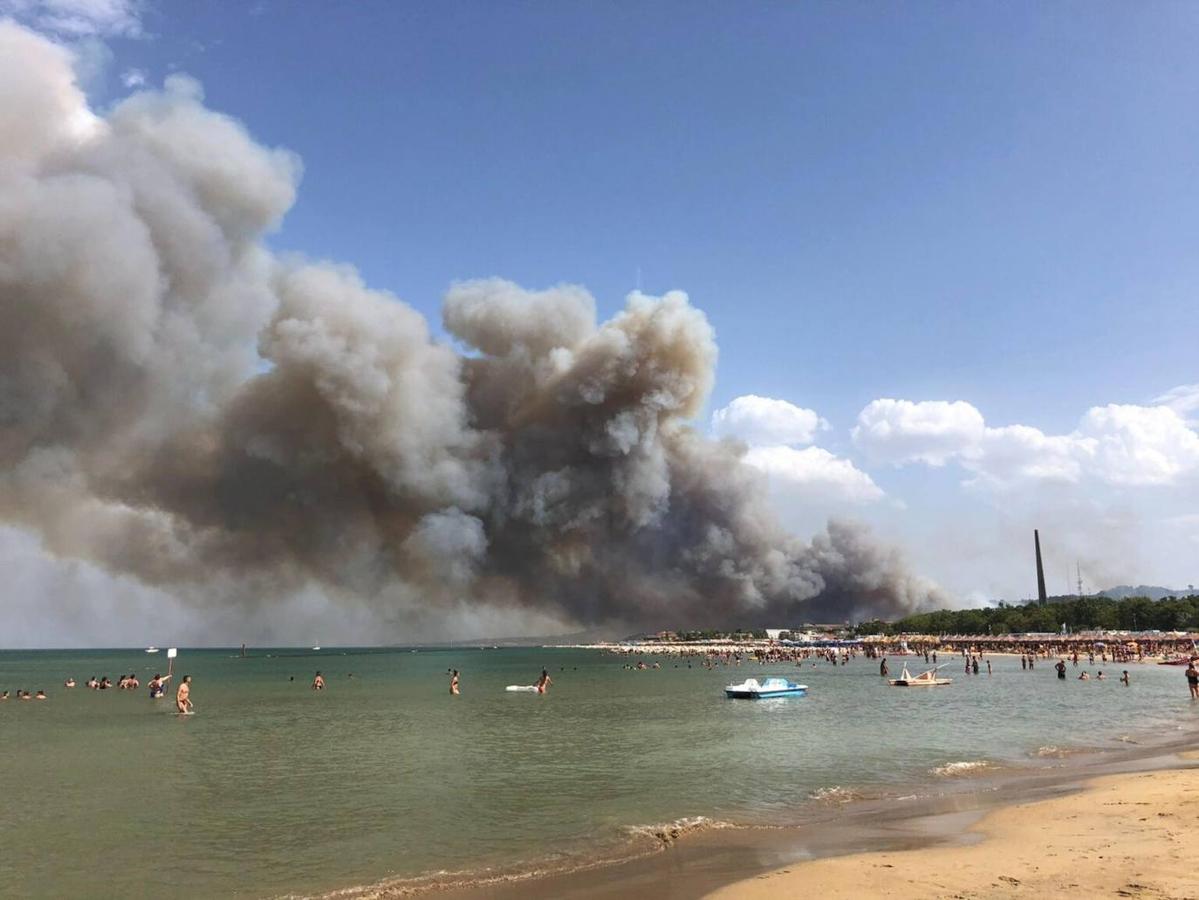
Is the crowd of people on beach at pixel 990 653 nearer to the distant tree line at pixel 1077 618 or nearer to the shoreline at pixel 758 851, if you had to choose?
the distant tree line at pixel 1077 618

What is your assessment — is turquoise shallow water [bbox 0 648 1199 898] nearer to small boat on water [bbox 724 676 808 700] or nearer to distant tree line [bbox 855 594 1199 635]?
small boat on water [bbox 724 676 808 700]

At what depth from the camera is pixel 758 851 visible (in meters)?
11.2

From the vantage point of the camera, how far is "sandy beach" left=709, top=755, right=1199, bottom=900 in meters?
8.61

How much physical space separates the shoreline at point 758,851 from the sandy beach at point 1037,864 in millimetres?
134

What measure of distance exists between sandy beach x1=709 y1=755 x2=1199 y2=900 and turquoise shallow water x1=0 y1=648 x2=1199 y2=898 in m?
3.30

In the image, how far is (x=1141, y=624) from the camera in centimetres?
9981

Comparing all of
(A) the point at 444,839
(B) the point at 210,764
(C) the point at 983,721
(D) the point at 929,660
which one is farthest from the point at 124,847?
(D) the point at 929,660

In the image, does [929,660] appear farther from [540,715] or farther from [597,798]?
[597,798]

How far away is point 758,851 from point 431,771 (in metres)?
10.5

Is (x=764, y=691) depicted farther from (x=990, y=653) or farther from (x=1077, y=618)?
(x=1077, y=618)

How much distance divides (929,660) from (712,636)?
295 ft

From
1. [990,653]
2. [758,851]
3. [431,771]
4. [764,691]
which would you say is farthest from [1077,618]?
[758,851]

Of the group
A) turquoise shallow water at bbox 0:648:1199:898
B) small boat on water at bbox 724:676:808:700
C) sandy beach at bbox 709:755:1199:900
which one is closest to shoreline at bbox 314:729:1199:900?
sandy beach at bbox 709:755:1199:900

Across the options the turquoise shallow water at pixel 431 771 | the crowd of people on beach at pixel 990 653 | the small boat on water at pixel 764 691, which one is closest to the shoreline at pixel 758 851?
the turquoise shallow water at pixel 431 771
